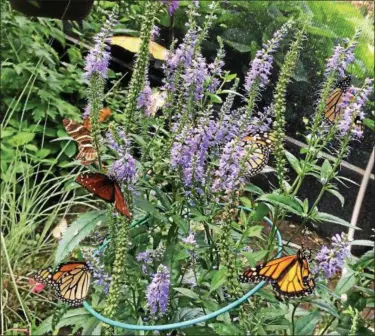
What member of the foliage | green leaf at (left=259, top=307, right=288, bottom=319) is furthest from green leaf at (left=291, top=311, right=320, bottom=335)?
green leaf at (left=259, top=307, right=288, bottom=319)

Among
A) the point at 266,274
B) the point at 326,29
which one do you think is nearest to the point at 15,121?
the point at 326,29

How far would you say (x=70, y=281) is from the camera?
1918mm

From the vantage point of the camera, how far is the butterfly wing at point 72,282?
1877mm

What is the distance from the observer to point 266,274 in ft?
5.14

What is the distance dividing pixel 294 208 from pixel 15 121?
2.59 m

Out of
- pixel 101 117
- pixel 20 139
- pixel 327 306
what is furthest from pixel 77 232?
pixel 20 139

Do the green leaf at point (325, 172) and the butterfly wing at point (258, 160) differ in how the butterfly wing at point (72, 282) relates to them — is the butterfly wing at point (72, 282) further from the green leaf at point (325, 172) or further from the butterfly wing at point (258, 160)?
the green leaf at point (325, 172)

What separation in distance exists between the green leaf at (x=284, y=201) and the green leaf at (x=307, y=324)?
0.48 m

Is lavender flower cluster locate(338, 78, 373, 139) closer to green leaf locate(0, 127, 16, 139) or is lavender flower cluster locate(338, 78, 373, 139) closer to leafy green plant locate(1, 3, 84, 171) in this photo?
leafy green plant locate(1, 3, 84, 171)

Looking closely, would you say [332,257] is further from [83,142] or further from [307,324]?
[83,142]

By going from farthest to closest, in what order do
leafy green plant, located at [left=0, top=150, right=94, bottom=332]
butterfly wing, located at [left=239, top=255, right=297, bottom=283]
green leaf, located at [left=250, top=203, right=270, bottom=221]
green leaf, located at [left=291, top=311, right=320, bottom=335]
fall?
1. leafy green plant, located at [left=0, top=150, right=94, bottom=332]
2. green leaf, located at [left=291, top=311, right=320, bottom=335]
3. green leaf, located at [left=250, top=203, right=270, bottom=221]
4. butterfly wing, located at [left=239, top=255, right=297, bottom=283]

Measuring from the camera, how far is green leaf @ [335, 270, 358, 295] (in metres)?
1.88

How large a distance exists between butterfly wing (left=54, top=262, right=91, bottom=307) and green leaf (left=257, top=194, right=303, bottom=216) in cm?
64

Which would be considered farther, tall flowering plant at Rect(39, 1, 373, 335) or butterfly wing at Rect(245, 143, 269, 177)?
butterfly wing at Rect(245, 143, 269, 177)
